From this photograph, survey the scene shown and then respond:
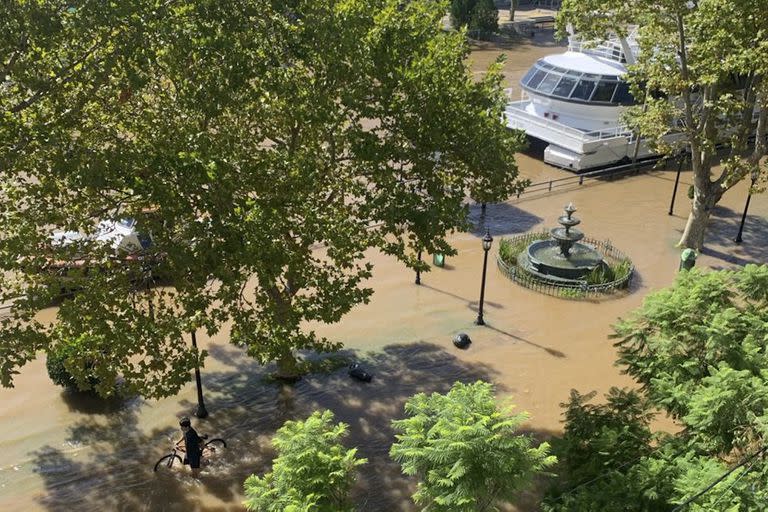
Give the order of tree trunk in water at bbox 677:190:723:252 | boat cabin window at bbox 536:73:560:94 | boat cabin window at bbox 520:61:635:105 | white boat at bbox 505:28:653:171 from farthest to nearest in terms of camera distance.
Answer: boat cabin window at bbox 536:73:560:94
boat cabin window at bbox 520:61:635:105
white boat at bbox 505:28:653:171
tree trunk in water at bbox 677:190:723:252

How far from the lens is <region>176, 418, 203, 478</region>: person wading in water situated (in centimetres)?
1278

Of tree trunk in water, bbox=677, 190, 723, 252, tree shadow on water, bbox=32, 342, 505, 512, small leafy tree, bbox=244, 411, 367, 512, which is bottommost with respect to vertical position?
tree shadow on water, bbox=32, 342, 505, 512

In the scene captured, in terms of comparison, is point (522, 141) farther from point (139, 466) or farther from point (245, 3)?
point (139, 466)

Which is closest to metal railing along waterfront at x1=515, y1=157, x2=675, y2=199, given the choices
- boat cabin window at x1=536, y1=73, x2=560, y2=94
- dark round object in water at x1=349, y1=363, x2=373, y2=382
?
boat cabin window at x1=536, y1=73, x2=560, y2=94

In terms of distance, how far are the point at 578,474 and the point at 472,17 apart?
180 ft

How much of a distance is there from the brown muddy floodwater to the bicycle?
223 mm

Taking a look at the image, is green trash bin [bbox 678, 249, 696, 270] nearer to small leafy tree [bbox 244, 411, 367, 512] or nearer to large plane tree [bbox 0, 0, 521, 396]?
large plane tree [bbox 0, 0, 521, 396]

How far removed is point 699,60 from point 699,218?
5.21 meters

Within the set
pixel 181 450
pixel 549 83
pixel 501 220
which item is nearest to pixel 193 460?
pixel 181 450

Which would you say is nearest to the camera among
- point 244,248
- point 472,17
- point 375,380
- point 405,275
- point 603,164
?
point 244,248

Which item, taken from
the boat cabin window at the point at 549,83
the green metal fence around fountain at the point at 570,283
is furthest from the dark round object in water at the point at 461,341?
the boat cabin window at the point at 549,83

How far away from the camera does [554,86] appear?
3266cm

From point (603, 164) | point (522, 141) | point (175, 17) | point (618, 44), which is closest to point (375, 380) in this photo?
point (522, 141)

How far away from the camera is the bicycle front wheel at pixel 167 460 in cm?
1319
